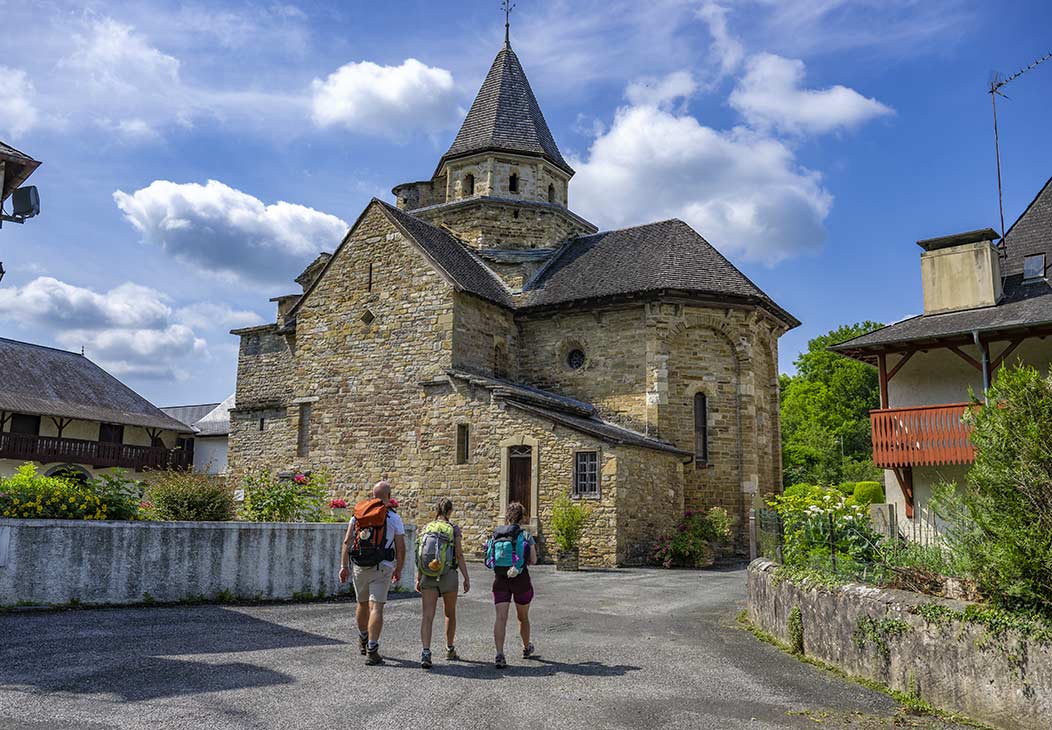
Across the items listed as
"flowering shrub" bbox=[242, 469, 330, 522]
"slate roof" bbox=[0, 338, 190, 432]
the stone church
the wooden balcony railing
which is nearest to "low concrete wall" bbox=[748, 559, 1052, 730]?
"flowering shrub" bbox=[242, 469, 330, 522]

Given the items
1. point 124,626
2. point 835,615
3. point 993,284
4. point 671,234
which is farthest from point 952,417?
point 124,626

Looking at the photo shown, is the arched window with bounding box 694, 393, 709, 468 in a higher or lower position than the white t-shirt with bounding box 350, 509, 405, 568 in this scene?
higher

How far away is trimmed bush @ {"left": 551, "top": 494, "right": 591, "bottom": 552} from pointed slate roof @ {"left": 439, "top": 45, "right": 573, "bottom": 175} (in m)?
14.6

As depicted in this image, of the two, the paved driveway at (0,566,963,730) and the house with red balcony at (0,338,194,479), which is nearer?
the paved driveway at (0,566,963,730)

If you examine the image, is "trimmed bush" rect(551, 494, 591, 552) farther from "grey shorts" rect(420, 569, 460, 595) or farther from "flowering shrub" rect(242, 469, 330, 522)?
"grey shorts" rect(420, 569, 460, 595)

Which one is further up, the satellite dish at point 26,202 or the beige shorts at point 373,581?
the satellite dish at point 26,202

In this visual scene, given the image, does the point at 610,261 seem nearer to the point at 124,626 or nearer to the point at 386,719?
the point at 124,626

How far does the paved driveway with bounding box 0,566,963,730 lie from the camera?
5.77 m

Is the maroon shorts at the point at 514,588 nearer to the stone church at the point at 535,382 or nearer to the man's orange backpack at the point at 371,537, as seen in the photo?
the man's orange backpack at the point at 371,537

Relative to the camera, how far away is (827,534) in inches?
376

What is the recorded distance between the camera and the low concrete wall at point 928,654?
18.8 ft

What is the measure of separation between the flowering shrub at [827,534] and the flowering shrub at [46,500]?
8.66 m

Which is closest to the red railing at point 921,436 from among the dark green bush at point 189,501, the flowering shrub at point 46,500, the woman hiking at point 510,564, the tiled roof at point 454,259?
the woman hiking at point 510,564

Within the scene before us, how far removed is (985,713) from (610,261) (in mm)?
19523
